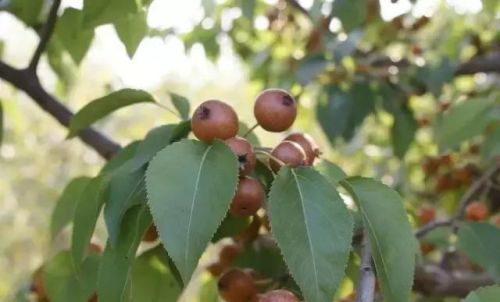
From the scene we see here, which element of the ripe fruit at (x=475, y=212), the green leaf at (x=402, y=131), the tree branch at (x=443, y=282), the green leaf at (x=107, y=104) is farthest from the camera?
the green leaf at (x=402, y=131)

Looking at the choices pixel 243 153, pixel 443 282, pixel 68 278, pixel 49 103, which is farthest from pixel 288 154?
pixel 443 282

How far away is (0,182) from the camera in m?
7.71

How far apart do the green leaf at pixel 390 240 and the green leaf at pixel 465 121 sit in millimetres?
1015

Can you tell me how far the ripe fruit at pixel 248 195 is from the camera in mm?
1169

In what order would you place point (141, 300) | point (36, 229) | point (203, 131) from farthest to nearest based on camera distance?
point (36, 229), point (141, 300), point (203, 131)

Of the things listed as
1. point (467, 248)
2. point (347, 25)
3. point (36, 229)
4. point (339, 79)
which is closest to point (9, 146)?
point (36, 229)

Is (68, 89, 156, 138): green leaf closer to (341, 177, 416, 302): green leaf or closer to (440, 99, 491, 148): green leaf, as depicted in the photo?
(341, 177, 416, 302): green leaf

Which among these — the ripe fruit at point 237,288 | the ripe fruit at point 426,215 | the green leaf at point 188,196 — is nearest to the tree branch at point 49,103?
the ripe fruit at point 237,288

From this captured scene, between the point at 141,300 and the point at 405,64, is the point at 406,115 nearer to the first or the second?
the point at 405,64

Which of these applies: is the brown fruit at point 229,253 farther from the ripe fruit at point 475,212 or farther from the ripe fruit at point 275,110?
the ripe fruit at point 475,212

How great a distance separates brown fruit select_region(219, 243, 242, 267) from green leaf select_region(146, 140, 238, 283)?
0.53m

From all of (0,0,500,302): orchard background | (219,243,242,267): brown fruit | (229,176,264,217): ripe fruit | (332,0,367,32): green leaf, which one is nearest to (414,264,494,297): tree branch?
(0,0,500,302): orchard background

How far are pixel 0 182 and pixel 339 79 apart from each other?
5.55 metres

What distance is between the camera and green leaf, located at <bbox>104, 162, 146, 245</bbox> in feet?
3.92
